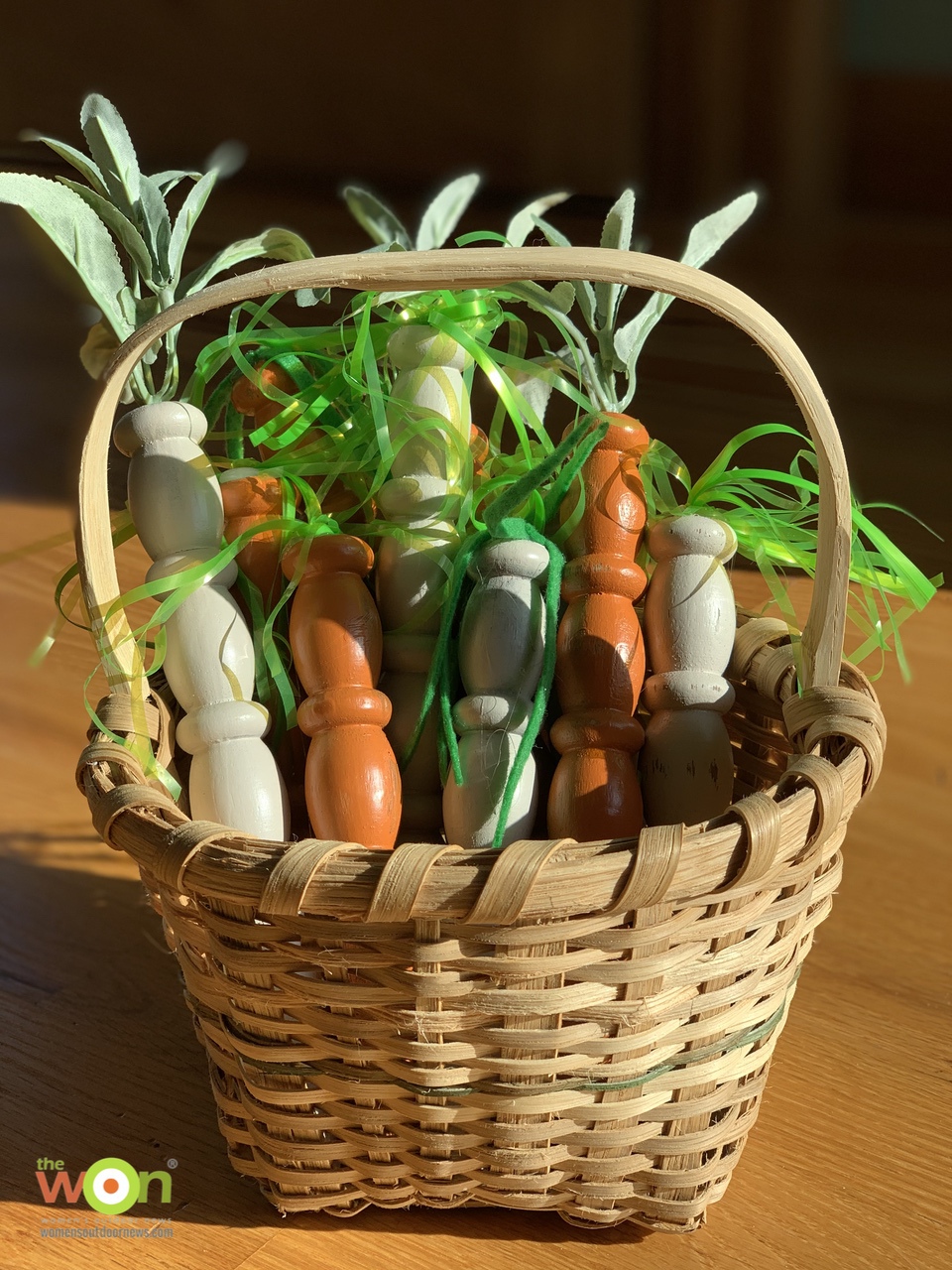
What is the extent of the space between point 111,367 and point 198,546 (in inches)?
3.5

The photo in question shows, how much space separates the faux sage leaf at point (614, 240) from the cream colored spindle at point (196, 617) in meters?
0.20

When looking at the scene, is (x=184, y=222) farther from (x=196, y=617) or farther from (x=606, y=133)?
(x=606, y=133)

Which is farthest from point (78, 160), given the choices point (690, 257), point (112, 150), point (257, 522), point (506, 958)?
point (506, 958)

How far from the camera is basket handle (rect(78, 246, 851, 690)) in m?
0.44

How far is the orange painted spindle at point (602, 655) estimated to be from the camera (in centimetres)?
50

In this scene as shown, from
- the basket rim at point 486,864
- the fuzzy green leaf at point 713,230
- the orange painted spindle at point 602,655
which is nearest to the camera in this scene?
the basket rim at point 486,864

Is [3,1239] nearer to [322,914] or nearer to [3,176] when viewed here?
[322,914]

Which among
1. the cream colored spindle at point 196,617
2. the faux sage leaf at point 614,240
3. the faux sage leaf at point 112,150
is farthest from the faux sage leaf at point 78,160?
the faux sage leaf at point 614,240

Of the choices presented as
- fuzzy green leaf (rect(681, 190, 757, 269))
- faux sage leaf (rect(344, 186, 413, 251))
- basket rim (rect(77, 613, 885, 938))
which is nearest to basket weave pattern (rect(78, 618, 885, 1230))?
basket rim (rect(77, 613, 885, 938))

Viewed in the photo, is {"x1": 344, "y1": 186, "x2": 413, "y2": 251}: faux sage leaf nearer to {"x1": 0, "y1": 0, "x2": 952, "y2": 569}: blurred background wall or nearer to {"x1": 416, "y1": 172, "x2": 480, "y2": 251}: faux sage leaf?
{"x1": 416, "y1": 172, "x2": 480, "y2": 251}: faux sage leaf

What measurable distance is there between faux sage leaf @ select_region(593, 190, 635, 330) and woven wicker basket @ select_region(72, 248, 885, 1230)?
14 centimetres

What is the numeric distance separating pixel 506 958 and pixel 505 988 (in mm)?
16

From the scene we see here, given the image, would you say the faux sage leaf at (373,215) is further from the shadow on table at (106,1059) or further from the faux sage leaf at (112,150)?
the shadow on table at (106,1059)

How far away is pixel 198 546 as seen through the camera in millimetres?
536
